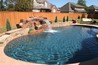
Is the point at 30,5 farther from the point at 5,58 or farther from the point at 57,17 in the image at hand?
the point at 5,58

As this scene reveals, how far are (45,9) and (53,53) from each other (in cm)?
4289

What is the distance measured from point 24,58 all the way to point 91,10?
59163mm

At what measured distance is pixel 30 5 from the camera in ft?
143

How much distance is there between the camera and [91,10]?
67125 millimetres

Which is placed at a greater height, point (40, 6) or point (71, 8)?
point (40, 6)

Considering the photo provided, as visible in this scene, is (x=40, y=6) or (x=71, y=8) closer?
(x=40, y=6)

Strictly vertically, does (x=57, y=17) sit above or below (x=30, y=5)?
below

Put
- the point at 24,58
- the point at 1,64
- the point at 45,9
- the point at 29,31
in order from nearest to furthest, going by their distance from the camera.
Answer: the point at 1,64 < the point at 24,58 < the point at 29,31 < the point at 45,9

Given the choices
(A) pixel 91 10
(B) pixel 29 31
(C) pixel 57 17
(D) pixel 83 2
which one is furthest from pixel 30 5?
(D) pixel 83 2

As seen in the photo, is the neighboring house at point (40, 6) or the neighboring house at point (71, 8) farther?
the neighboring house at point (71, 8)

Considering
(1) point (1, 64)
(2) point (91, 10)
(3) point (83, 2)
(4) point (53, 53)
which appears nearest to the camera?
(1) point (1, 64)

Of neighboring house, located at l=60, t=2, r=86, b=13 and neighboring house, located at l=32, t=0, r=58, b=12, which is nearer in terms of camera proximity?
neighboring house, located at l=32, t=0, r=58, b=12

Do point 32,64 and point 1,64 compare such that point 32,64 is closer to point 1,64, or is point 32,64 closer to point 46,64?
point 46,64

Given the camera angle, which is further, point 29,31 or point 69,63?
point 29,31
